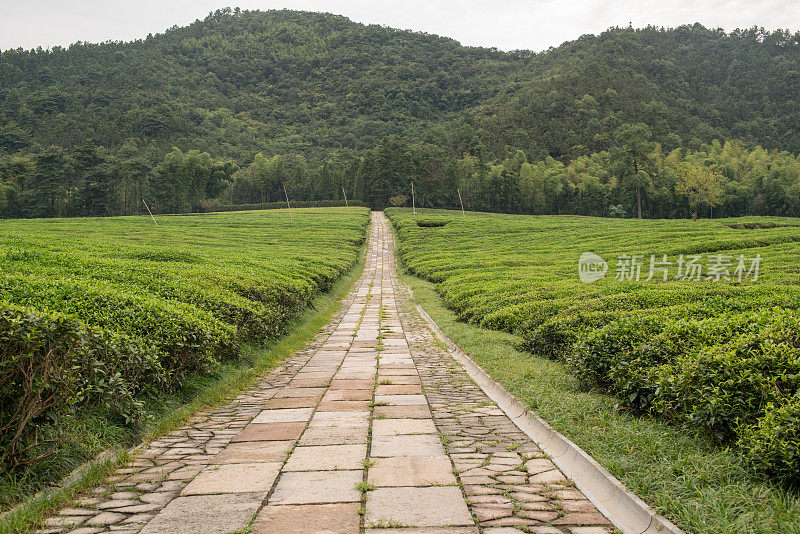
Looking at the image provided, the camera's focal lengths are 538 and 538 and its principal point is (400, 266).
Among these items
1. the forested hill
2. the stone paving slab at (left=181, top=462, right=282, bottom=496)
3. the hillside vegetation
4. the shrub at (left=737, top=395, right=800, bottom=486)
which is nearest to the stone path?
the stone paving slab at (left=181, top=462, right=282, bottom=496)

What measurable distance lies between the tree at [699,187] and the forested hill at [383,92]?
105 feet

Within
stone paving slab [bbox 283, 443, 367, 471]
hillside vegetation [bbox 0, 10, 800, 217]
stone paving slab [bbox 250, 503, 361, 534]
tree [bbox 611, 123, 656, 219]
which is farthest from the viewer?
hillside vegetation [bbox 0, 10, 800, 217]

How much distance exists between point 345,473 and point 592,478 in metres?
1.74

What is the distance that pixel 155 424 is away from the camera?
5.10 metres

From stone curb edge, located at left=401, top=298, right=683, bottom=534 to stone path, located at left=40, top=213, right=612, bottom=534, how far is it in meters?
0.10

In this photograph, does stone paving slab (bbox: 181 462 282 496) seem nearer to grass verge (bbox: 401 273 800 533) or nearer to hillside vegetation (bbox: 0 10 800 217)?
grass verge (bbox: 401 273 800 533)

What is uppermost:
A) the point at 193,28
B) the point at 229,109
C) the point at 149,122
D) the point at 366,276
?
the point at 193,28

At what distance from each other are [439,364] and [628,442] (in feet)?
14.5

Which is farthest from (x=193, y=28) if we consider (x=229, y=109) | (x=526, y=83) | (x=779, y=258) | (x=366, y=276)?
(x=779, y=258)

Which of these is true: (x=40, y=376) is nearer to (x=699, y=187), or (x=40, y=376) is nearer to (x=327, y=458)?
(x=327, y=458)

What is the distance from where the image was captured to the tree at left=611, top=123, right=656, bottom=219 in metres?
55.9

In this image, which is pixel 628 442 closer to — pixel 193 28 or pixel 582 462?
pixel 582 462

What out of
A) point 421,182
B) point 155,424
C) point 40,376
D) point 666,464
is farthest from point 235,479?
point 421,182

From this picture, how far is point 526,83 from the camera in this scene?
120688 mm
